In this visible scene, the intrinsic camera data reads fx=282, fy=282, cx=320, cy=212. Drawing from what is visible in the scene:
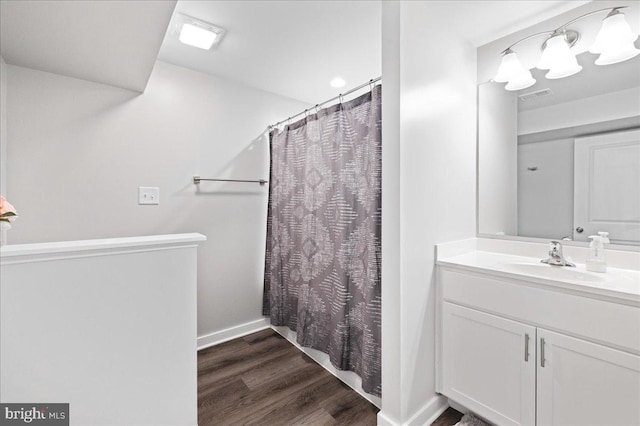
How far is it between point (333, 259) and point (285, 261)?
0.64m

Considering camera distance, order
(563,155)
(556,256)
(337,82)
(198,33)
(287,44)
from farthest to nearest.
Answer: (337,82), (287,44), (198,33), (563,155), (556,256)

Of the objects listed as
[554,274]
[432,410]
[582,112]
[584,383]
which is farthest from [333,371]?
[582,112]

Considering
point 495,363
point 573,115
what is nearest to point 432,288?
point 495,363

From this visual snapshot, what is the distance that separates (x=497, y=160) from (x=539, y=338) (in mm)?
1151

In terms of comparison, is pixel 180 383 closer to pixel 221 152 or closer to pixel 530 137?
pixel 221 152

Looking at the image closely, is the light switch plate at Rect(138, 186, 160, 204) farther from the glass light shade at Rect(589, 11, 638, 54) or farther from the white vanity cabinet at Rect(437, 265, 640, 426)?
the glass light shade at Rect(589, 11, 638, 54)

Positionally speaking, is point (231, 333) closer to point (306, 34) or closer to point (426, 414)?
point (426, 414)

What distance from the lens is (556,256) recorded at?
1.54 m

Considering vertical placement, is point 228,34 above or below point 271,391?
above

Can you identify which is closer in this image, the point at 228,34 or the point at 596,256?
the point at 596,256

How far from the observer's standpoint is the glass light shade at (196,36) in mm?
1731

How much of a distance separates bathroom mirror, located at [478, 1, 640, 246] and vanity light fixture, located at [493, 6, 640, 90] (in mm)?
50

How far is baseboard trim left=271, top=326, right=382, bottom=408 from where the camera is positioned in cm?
173

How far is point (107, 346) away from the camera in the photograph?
113 cm
